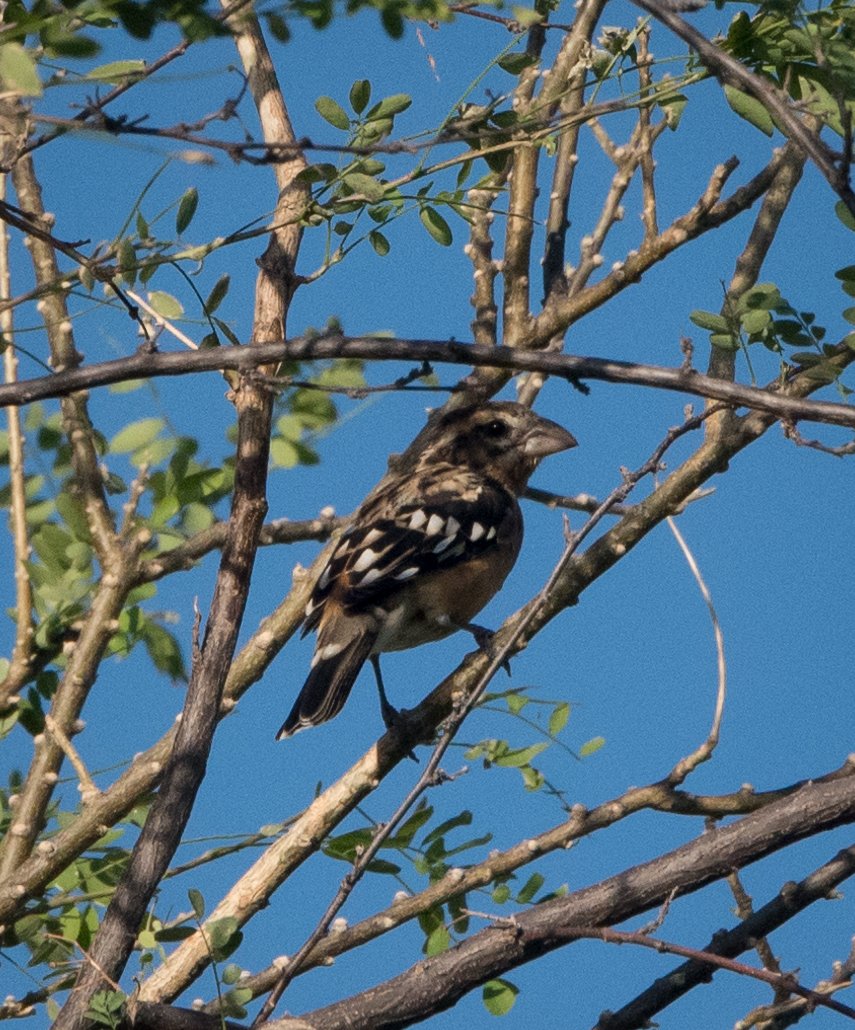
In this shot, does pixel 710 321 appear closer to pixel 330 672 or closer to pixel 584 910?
pixel 584 910

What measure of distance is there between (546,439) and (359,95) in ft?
8.20

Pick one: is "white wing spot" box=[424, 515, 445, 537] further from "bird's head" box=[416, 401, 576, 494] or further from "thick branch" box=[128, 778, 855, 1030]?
"thick branch" box=[128, 778, 855, 1030]

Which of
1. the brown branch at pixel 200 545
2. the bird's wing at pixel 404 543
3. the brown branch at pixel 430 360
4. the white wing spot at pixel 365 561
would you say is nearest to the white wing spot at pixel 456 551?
the bird's wing at pixel 404 543

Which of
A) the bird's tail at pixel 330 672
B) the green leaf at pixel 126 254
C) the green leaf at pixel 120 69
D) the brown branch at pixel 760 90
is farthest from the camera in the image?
the bird's tail at pixel 330 672

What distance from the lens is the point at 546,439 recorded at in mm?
5641

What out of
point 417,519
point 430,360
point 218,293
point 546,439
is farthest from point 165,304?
point 546,439

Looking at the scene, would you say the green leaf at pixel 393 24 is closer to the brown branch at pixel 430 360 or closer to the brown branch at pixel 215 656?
the brown branch at pixel 215 656

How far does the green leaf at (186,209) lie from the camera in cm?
314

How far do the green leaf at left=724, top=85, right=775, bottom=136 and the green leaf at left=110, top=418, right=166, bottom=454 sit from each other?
187 centimetres

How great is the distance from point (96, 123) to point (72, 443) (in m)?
2.18

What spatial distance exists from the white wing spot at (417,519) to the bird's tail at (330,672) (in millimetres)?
402

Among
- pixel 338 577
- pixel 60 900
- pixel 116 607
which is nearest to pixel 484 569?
pixel 338 577

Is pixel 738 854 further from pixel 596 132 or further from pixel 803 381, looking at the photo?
pixel 596 132

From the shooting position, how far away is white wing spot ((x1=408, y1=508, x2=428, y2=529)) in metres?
5.07
